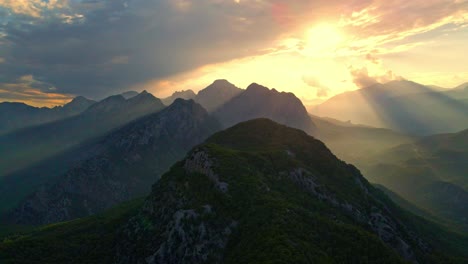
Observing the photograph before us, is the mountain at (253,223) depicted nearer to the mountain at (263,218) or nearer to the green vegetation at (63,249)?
the mountain at (263,218)

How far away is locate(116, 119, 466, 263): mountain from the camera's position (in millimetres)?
110188

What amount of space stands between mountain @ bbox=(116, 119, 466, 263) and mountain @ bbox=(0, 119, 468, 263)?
14.8 inches

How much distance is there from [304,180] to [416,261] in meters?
56.2

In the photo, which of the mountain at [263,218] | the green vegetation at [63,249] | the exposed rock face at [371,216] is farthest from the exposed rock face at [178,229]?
the exposed rock face at [371,216]

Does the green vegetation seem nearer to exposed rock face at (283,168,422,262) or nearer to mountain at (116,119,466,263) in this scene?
mountain at (116,119,466,263)

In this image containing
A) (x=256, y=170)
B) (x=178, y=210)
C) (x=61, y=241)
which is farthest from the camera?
(x=61, y=241)

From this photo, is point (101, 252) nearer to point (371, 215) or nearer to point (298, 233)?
point (298, 233)

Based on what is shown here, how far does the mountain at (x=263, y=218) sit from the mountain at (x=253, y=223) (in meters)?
0.37

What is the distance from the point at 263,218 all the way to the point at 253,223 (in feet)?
13.0

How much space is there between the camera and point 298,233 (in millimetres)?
110562

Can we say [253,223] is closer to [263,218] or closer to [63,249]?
[263,218]

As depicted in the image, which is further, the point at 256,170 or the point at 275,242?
the point at 256,170

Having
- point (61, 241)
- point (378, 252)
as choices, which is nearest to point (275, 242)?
point (378, 252)

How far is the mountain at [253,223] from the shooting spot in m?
111
